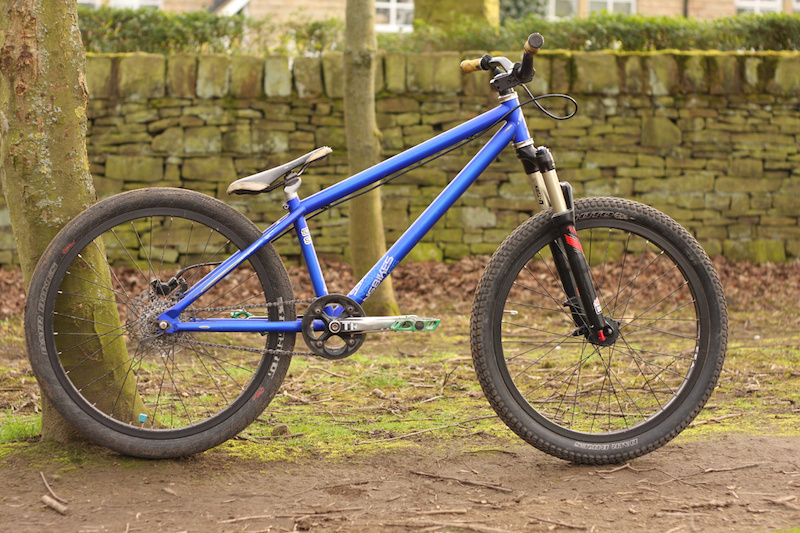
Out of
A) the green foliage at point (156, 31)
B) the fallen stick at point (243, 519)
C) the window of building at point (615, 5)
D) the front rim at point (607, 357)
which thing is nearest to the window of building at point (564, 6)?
the window of building at point (615, 5)

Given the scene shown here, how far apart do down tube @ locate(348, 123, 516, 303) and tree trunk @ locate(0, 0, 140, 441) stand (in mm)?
1033

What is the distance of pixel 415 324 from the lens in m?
2.63

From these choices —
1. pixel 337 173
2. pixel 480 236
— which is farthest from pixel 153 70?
pixel 480 236

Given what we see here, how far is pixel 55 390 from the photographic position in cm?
247

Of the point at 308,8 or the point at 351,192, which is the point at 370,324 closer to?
the point at 351,192

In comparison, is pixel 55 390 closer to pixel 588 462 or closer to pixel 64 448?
pixel 64 448

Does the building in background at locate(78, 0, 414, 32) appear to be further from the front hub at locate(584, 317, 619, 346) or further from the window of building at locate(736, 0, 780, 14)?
the front hub at locate(584, 317, 619, 346)

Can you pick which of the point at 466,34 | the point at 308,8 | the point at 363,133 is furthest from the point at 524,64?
the point at 308,8

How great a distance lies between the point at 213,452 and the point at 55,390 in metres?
0.59

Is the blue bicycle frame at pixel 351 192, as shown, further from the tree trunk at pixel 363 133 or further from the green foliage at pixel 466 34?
the green foliage at pixel 466 34

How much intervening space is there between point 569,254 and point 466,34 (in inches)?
230

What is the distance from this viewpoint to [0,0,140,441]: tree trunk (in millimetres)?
2541

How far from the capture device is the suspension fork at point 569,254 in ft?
8.74

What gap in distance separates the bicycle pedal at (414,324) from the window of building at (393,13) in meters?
12.1
